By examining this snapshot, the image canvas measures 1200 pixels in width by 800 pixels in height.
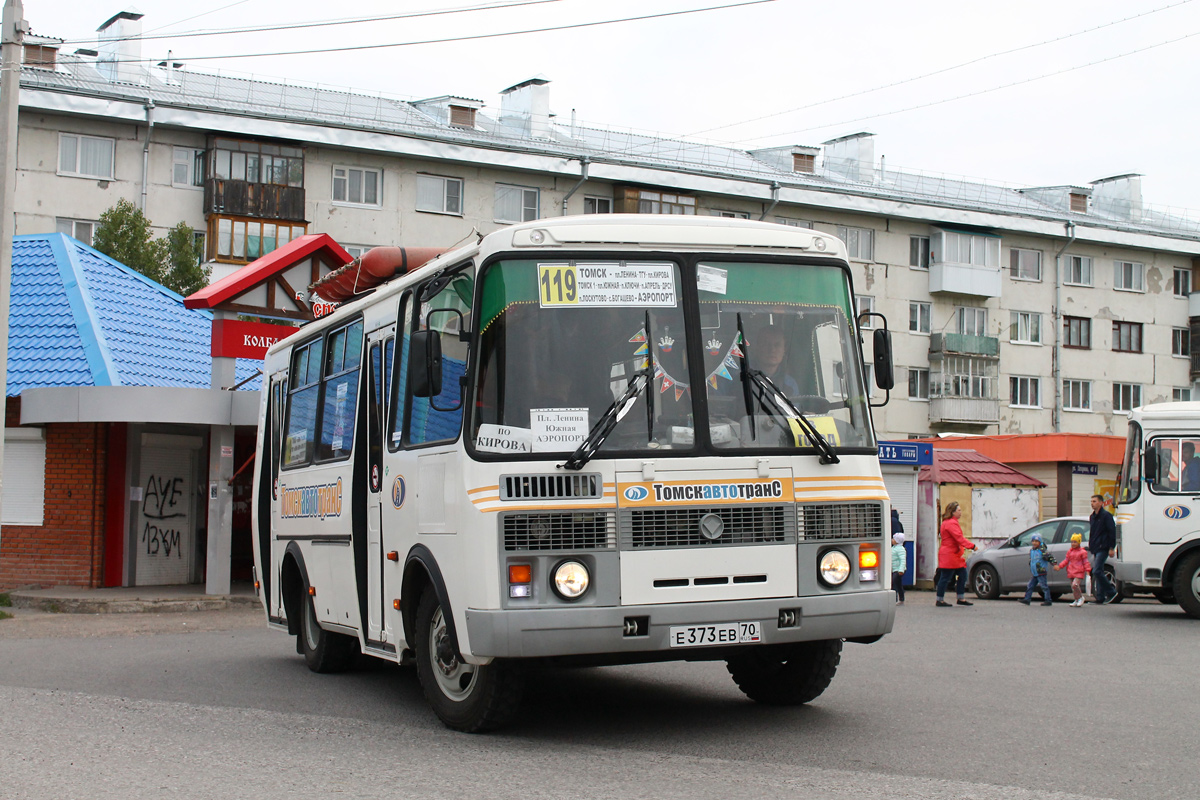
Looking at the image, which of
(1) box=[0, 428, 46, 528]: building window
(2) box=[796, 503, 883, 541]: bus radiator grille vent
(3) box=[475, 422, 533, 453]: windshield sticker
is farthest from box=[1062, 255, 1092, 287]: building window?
(3) box=[475, 422, 533, 453]: windshield sticker

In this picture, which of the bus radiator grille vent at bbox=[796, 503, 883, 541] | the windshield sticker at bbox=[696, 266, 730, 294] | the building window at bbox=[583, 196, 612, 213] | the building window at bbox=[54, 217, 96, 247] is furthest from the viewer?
the building window at bbox=[583, 196, 612, 213]

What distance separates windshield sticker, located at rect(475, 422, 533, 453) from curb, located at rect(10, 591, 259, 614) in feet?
43.8

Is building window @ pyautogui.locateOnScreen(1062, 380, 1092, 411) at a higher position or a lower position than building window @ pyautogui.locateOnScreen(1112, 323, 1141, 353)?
lower

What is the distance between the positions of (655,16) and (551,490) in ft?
49.4

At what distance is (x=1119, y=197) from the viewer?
219 feet

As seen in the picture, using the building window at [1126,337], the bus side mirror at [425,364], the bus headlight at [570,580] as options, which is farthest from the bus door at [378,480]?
the building window at [1126,337]

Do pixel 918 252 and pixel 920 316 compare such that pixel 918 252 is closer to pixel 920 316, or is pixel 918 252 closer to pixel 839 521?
pixel 920 316

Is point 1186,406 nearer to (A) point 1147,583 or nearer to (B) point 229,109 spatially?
(A) point 1147,583

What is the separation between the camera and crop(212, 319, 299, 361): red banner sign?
21031mm

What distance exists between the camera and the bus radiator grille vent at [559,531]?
24.8 ft

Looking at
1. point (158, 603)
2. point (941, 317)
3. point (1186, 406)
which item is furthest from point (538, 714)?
point (941, 317)

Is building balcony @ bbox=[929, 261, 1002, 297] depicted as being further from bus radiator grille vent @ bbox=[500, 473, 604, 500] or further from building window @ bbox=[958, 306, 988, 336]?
bus radiator grille vent @ bbox=[500, 473, 604, 500]

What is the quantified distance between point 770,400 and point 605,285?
1.16 metres

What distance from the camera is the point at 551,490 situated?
7605 mm
